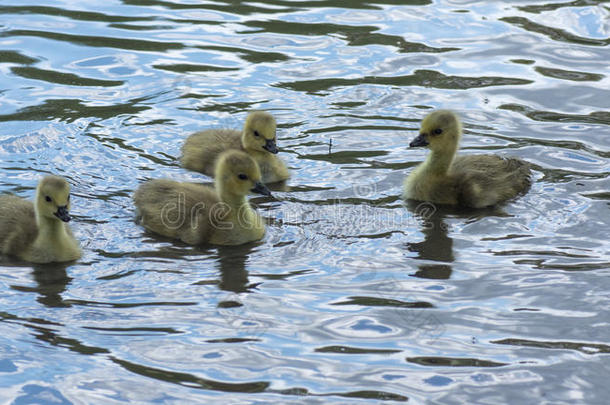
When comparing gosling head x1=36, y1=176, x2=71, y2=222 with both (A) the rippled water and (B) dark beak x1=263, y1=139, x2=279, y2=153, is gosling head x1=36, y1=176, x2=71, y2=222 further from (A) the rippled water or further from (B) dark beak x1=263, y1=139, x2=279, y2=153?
(B) dark beak x1=263, y1=139, x2=279, y2=153

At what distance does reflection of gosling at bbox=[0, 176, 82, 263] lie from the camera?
22.3ft

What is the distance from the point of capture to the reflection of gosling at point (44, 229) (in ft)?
22.3

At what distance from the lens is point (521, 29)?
12.4m

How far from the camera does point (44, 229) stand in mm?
6934

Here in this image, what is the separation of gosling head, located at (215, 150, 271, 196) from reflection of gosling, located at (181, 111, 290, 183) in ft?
3.17

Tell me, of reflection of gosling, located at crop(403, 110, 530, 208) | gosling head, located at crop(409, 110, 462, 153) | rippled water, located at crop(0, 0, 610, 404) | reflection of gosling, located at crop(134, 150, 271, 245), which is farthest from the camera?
gosling head, located at crop(409, 110, 462, 153)

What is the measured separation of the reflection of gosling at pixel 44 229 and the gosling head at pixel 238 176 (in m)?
1.17

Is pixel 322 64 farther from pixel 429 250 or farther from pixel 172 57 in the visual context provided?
pixel 429 250

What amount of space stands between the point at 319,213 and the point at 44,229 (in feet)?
6.86

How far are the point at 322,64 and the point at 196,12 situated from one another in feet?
8.29

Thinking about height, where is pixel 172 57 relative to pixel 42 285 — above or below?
above

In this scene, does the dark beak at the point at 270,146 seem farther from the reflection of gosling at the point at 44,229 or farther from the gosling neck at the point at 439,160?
the reflection of gosling at the point at 44,229

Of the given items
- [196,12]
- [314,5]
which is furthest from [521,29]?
[196,12]

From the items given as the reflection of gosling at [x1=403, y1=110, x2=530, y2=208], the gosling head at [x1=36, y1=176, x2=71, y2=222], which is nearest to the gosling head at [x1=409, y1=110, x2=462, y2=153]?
the reflection of gosling at [x1=403, y1=110, x2=530, y2=208]
